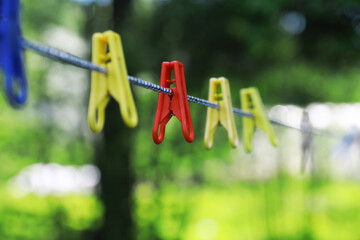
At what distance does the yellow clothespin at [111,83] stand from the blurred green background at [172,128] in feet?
4.30

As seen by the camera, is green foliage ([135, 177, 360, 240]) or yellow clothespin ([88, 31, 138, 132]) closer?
yellow clothespin ([88, 31, 138, 132])

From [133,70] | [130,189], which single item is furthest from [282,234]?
[133,70]

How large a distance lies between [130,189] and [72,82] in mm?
900

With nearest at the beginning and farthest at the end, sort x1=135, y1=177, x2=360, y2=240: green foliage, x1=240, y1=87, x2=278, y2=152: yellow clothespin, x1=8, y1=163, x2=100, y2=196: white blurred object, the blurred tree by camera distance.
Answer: x1=240, y1=87, x2=278, y2=152: yellow clothespin
the blurred tree
x1=8, y1=163, x2=100, y2=196: white blurred object
x1=135, y1=177, x2=360, y2=240: green foliage

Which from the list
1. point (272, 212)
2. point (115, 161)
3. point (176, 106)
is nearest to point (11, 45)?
point (176, 106)

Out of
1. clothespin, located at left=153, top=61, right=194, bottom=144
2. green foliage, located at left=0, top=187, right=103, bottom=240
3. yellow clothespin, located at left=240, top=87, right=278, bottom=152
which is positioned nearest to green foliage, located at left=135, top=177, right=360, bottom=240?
green foliage, located at left=0, top=187, right=103, bottom=240

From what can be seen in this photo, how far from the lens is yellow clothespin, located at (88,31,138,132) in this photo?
68cm

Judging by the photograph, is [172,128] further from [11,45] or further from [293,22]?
[11,45]

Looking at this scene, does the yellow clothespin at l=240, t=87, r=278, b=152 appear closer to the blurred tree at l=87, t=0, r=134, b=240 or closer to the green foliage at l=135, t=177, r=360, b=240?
the blurred tree at l=87, t=0, r=134, b=240

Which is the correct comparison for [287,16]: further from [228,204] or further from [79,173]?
[228,204]

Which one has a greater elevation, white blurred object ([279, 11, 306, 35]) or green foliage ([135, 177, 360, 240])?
white blurred object ([279, 11, 306, 35])

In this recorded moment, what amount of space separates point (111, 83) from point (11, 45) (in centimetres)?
21

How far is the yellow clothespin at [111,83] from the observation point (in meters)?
0.68

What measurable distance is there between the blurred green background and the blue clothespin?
1.53 meters
